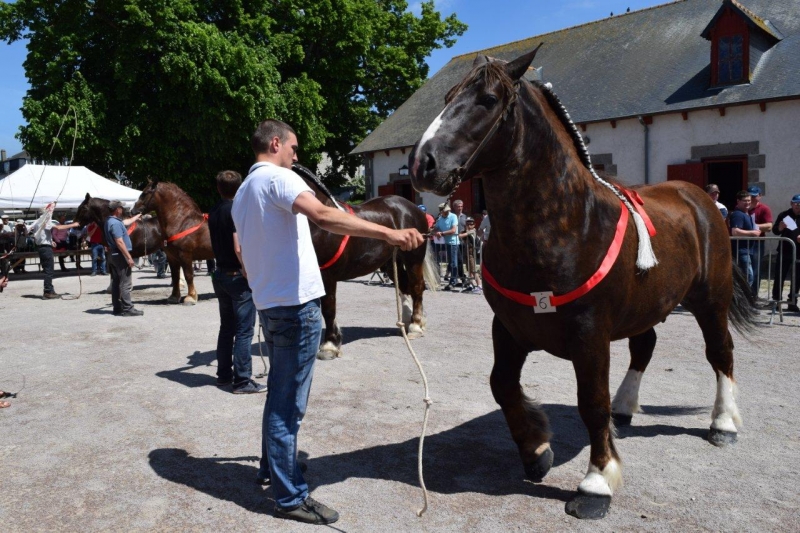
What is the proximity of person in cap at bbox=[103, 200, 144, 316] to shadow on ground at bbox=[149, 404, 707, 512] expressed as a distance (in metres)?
6.64

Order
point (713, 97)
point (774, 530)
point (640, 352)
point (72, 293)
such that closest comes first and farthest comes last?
point (774, 530) → point (640, 352) → point (72, 293) → point (713, 97)

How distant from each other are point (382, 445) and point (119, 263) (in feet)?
24.6

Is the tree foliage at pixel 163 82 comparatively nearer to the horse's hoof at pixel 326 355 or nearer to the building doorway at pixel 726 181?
the building doorway at pixel 726 181

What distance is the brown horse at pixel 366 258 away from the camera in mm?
6836

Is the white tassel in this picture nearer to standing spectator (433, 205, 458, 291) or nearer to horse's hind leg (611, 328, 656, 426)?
horse's hind leg (611, 328, 656, 426)

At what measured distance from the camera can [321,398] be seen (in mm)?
5320

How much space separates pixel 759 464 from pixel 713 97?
14530mm

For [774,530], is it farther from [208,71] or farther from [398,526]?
[208,71]

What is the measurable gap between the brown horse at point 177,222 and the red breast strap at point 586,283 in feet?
29.9

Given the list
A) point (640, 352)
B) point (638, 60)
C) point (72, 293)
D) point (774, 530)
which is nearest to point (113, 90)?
point (72, 293)

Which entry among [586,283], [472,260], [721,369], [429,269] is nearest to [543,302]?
[586,283]

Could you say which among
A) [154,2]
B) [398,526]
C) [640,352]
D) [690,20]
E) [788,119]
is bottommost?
[398,526]

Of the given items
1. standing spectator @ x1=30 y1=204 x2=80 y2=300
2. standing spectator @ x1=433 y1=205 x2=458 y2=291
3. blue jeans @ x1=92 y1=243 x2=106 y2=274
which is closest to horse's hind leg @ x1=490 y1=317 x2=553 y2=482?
standing spectator @ x1=433 y1=205 x2=458 y2=291

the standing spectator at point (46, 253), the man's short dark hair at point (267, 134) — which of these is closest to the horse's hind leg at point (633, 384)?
the man's short dark hair at point (267, 134)
